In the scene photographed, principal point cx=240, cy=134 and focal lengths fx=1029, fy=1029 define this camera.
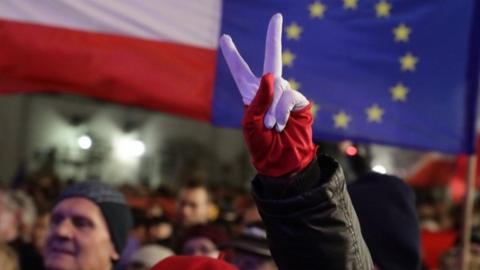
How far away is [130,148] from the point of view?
85.1 ft

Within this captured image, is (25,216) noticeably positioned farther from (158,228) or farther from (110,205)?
(110,205)

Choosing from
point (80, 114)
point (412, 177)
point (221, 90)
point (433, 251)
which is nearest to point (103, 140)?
point (80, 114)

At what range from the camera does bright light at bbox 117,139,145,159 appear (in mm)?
25609

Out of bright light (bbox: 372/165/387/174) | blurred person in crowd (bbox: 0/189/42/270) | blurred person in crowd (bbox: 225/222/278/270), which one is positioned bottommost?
blurred person in crowd (bbox: 0/189/42/270)

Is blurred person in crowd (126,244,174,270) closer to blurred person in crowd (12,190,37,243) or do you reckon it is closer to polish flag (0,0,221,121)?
polish flag (0,0,221,121)

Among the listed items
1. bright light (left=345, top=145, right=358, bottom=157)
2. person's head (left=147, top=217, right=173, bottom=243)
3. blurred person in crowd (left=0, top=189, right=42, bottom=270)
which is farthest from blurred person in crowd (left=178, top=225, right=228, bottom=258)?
bright light (left=345, top=145, right=358, bottom=157)

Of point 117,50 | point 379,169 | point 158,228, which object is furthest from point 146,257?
point 379,169

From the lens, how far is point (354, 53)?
4.54m

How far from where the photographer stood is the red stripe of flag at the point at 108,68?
4.23m

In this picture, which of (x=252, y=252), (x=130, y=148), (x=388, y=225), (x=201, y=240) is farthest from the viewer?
(x=130, y=148)

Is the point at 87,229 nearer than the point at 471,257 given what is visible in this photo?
Yes

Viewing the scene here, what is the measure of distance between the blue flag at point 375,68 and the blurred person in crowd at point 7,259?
1.04 meters

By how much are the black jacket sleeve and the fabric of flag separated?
86.6 inches

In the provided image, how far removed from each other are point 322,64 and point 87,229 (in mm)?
1386
